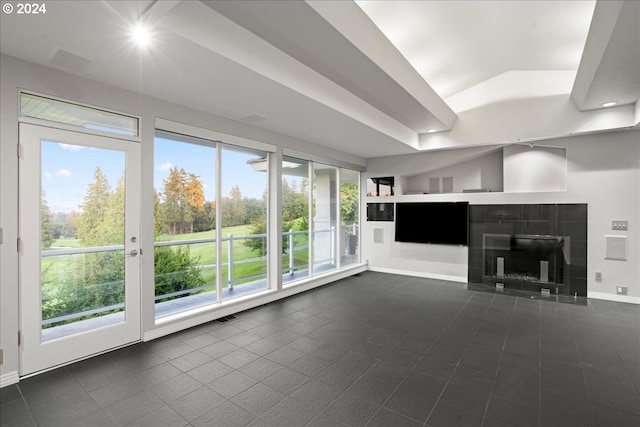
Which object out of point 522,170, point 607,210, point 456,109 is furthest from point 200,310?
point 607,210

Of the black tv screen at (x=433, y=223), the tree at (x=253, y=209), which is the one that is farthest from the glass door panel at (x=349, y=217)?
the tree at (x=253, y=209)

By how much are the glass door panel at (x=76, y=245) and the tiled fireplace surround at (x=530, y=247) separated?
5832 millimetres

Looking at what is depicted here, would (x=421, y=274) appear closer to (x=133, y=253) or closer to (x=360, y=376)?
(x=360, y=376)

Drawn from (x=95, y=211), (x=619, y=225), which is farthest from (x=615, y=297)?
(x=95, y=211)

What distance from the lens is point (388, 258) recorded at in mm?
→ 7258

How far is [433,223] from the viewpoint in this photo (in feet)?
21.6

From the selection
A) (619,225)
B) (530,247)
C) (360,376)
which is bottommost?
(360,376)

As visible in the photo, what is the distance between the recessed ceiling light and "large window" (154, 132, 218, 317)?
1677 millimetres

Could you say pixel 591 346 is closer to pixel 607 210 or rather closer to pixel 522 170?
pixel 607 210

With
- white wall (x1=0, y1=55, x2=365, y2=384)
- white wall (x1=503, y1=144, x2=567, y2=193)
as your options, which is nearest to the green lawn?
white wall (x1=0, y1=55, x2=365, y2=384)

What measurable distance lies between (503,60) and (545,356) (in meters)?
Answer: 4.13

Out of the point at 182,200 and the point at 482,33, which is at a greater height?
the point at 482,33

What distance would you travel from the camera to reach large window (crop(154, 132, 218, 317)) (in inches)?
163

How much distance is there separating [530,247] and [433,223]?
1.75 meters
